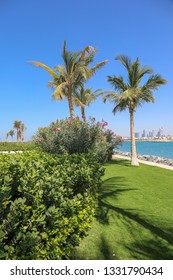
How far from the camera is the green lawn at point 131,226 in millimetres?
4000

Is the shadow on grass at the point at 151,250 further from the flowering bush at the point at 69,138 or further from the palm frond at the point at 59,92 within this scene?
the palm frond at the point at 59,92

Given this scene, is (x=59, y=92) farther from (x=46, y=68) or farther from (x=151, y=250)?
(x=151, y=250)

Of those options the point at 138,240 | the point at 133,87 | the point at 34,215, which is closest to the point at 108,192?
the point at 138,240

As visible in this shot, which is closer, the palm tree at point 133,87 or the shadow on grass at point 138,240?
the shadow on grass at point 138,240

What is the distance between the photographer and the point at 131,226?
5.21 metres

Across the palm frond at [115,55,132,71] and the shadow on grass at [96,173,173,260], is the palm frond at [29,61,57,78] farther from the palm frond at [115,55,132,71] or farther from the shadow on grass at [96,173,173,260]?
the shadow on grass at [96,173,173,260]

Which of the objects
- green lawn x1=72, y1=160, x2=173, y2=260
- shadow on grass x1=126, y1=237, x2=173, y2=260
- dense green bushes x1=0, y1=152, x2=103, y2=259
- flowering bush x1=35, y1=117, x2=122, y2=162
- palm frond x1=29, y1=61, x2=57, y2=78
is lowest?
shadow on grass x1=126, y1=237, x2=173, y2=260

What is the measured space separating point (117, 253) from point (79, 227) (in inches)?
31.7

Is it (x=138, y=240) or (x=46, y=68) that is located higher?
(x=46, y=68)

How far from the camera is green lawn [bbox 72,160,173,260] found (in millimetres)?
4000

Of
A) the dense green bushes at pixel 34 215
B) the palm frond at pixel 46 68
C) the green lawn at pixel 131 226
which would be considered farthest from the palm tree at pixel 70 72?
the dense green bushes at pixel 34 215

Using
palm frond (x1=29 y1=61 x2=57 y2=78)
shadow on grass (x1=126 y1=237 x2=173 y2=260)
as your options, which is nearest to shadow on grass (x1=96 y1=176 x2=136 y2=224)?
shadow on grass (x1=126 y1=237 x2=173 y2=260)

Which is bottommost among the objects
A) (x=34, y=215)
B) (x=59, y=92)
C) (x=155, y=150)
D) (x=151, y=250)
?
(x=151, y=250)

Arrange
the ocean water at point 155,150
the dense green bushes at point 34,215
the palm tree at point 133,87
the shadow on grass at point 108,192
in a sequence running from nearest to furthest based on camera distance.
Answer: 1. the dense green bushes at point 34,215
2. the shadow on grass at point 108,192
3. the palm tree at point 133,87
4. the ocean water at point 155,150
